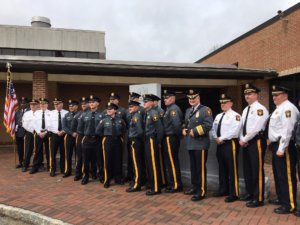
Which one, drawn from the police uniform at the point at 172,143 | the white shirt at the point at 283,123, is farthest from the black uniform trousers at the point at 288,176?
the police uniform at the point at 172,143

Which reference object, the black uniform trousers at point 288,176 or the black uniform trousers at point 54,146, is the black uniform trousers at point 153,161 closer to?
the black uniform trousers at point 288,176

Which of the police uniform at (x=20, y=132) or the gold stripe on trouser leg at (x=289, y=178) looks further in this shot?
the police uniform at (x=20, y=132)

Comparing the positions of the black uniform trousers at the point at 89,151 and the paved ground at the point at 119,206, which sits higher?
the black uniform trousers at the point at 89,151

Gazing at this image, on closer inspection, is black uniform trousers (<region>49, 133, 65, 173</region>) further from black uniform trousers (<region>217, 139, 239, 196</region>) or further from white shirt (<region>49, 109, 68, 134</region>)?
black uniform trousers (<region>217, 139, 239, 196</region>)

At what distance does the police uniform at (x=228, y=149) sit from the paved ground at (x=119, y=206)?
0.25 meters

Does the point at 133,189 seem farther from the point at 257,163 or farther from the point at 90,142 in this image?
the point at 257,163

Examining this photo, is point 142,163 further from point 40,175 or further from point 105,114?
point 40,175

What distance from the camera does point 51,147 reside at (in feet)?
26.5

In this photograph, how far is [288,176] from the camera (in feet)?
16.4

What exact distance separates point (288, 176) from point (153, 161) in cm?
233

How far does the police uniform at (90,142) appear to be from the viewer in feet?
23.4

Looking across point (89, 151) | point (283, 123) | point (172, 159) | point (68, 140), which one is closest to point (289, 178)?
point (283, 123)

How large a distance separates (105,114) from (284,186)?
3691 mm

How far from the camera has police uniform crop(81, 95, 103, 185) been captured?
7.13 meters
